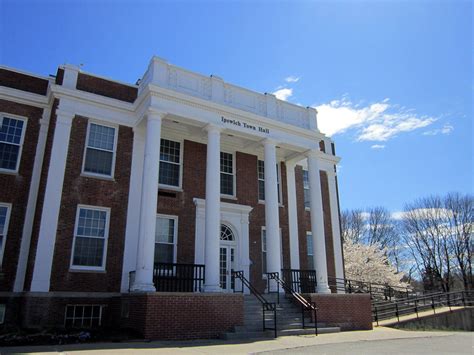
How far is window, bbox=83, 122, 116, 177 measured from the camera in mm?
15594

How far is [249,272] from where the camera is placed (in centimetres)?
1791

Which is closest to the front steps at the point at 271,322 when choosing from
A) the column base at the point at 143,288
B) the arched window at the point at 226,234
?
the column base at the point at 143,288

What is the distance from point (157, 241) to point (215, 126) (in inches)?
207

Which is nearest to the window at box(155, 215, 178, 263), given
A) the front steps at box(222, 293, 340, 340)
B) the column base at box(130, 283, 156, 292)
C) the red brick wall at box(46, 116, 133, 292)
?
the red brick wall at box(46, 116, 133, 292)

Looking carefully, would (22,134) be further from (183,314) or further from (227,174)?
(183,314)

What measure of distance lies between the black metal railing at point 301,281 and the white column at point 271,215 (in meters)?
2.04

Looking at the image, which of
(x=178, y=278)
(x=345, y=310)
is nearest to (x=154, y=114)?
(x=178, y=278)

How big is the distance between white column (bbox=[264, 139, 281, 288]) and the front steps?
1137 millimetres

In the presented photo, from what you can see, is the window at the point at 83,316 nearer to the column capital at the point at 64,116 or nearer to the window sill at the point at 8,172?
the window sill at the point at 8,172

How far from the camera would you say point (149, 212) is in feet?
44.0

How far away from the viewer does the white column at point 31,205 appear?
13.9 meters

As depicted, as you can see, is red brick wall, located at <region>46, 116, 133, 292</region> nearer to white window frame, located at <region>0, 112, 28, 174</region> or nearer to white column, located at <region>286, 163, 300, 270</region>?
white window frame, located at <region>0, 112, 28, 174</region>

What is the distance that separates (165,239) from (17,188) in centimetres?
590

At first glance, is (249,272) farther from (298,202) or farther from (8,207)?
(8,207)
